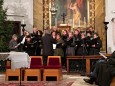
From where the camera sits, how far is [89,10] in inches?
841

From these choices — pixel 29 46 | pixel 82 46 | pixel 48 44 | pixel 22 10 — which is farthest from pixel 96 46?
pixel 22 10

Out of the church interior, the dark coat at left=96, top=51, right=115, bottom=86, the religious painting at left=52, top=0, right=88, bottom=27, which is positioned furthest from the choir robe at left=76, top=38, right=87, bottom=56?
the religious painting at left=52, top=0, right=88, bottom=27

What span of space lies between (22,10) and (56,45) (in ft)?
20.4

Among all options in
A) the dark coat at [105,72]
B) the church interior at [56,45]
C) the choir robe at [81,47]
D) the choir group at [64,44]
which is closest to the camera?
the dark coat at [105,72]

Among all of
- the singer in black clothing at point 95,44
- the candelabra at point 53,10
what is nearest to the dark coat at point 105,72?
the singer in black clothing at point 95,44

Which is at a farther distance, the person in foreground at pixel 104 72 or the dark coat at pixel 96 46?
the dark coat at pixel 96 46

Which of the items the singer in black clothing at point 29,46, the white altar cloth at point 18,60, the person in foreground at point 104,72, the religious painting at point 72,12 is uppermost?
the religious painting at point 72,12

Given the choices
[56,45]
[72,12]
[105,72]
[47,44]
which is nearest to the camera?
[105,72]

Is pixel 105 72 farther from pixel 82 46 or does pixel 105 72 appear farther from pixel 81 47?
pixel 81 47

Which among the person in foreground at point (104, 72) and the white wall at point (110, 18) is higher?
the white wall at point (110, 18)

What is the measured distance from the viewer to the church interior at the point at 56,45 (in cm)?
1185

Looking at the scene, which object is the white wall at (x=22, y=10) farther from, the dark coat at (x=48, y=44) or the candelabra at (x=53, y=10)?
the dark coat at (x=48, y=44)

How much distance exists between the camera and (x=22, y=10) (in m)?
20.7

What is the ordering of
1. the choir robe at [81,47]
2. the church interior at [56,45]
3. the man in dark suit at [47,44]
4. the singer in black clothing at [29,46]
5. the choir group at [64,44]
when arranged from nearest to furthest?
the church interior at [56,45] < the man in dark suit at [47,44] < the choir group at [64,44] < the choir robe at [81,47] < the singer in black clothing at [29,46]
